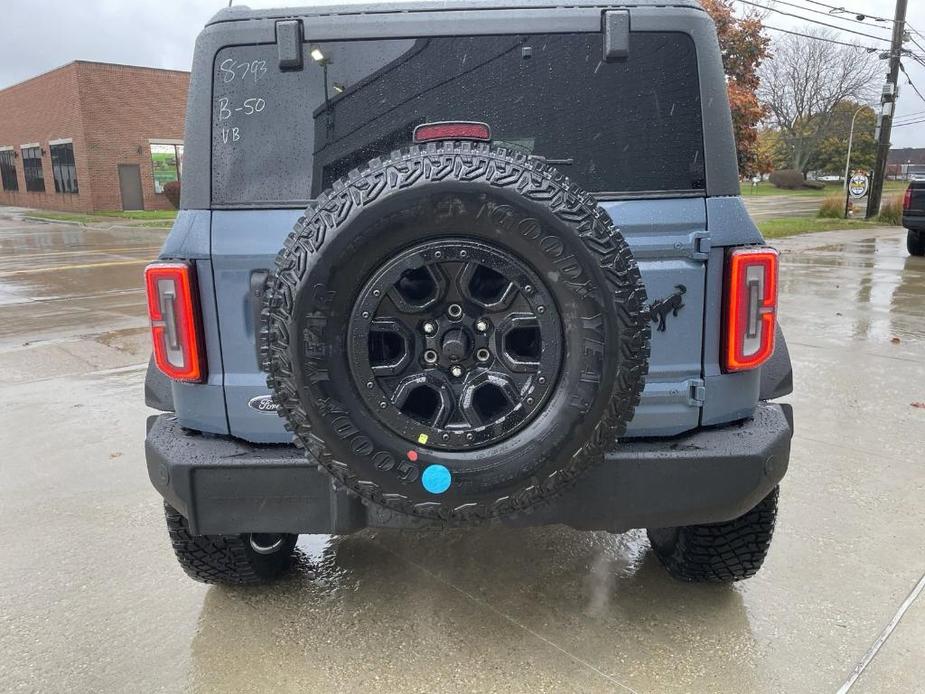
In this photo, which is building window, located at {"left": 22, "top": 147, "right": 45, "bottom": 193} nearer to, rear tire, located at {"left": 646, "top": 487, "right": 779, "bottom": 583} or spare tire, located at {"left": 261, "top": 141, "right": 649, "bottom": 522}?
spare tire, located at {"left": 261, "top": 141, "right": 649, "bottom": 522}

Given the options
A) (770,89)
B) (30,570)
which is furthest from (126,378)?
(770,89)

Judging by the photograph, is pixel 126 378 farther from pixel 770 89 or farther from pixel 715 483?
pixel 770 89

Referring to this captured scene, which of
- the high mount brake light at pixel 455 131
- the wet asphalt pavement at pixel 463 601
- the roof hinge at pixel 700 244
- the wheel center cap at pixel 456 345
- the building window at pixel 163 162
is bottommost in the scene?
the wet asphalt pavement at pixel 463 601

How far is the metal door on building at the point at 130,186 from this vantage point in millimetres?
32281

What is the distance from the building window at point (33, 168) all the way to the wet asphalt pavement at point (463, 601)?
3798 cm

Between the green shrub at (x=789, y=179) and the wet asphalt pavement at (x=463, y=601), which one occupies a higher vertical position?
the green shrub at (x=789, y=179)

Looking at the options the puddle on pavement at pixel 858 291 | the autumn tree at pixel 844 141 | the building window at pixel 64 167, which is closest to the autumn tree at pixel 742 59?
the puddle on pavement at pixel 858 291

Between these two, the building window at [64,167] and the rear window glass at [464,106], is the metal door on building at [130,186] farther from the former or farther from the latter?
the rear window glass at [464,106]

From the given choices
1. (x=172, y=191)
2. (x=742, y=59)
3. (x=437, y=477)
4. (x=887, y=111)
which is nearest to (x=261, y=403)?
(x=437, y=477)

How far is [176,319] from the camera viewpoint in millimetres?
2395

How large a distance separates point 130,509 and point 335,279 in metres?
2.37

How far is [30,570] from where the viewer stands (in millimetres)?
3133

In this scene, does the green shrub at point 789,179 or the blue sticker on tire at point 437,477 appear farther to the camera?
the green shrub at point 789,179

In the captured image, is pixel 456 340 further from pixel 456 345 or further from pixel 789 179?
pixel 789 179
